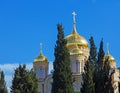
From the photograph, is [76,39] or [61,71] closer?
[61,71]

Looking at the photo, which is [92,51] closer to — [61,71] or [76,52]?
[76,52]

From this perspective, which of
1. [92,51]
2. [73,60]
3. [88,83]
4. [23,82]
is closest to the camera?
[23,82]

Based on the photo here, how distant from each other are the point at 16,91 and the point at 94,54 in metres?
28.2

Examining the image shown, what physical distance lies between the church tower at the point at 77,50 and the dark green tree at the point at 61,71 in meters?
26.6

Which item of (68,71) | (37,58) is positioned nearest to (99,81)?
(68,71)

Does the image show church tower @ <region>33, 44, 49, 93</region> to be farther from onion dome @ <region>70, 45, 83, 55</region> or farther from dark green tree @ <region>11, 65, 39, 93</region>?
dark green tree @ <region>11, 65, 39, 93</region>

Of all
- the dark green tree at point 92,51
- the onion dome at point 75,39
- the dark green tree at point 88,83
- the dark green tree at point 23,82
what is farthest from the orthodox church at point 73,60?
the dark green tree at point 23,82

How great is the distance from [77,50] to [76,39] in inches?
155

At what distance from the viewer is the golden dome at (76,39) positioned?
7855 cm

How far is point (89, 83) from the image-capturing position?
43250 mm

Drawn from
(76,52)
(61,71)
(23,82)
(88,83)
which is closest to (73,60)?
(76,52)

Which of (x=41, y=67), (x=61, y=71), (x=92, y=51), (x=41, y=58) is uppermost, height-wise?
(x=41, y=58)

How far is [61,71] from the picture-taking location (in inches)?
1829

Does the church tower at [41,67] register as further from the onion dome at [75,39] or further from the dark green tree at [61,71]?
the dark green tree at [61,71]
